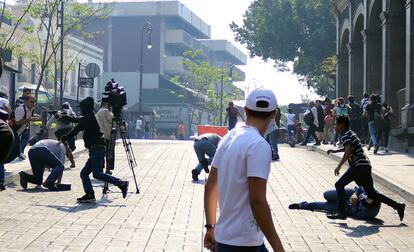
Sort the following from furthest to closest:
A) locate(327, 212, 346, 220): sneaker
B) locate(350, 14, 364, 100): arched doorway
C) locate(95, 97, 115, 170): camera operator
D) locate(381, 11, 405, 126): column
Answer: locate(350, 14, 364, 100): arched doorway, locate(381, 11, 405, 126): column, locate(95, 97, 115, 170): camera operator, locate(327, 212, 346, 220): sneaker

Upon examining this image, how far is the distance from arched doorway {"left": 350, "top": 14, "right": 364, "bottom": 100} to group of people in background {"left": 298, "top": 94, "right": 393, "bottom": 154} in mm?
5719

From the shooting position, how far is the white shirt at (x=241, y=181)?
4.02 m

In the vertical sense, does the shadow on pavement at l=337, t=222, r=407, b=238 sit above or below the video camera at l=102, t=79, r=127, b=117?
below

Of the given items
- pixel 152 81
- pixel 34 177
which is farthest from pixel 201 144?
pixel 152 81

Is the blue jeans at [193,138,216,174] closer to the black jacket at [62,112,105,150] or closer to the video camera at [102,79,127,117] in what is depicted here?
the video camera at [102,79,127,117]

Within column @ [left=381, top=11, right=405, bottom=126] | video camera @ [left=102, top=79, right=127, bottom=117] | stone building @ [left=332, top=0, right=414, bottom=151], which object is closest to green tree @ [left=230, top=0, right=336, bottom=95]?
stone building @ [left=332, top=0, right=414, bottom=151]

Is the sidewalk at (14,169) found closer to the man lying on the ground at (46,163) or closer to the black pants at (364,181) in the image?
the man lying on the ground at (46,163)

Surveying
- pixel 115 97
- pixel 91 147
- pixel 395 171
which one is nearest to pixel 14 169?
pixel 115 97

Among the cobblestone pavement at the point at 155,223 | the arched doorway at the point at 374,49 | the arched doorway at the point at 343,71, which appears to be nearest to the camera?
the cobblestone pavement at the point at 155,223

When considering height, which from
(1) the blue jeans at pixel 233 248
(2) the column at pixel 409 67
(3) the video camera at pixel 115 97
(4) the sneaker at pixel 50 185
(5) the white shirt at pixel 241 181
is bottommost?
(4) the sneaker at pixel 50 185

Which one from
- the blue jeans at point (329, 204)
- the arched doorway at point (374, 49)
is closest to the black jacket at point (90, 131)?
the blue jeans at point (329, 204)

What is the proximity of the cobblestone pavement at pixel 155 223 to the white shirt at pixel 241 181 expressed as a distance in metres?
4.04

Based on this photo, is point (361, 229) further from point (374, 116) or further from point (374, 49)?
point (374, 49)

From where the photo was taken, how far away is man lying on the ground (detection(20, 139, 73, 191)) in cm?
1362
